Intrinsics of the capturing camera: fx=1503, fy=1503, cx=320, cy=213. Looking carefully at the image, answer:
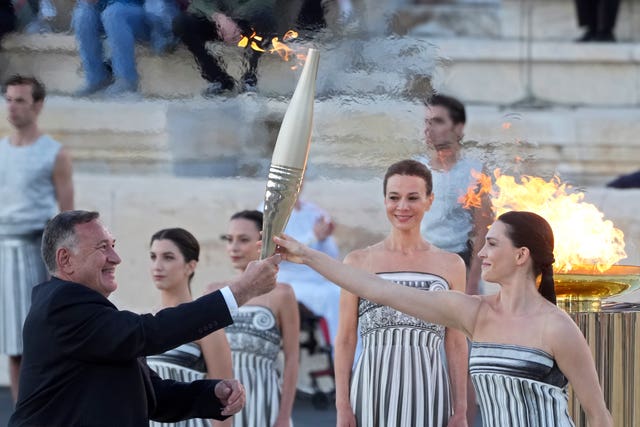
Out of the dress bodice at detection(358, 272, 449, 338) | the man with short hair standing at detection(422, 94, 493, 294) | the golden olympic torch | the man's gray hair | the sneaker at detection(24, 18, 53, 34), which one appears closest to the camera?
the man's gray hair

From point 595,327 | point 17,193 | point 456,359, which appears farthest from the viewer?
point 17,193

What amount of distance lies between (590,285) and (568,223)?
307 millimetres

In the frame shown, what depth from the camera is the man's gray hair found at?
475 centimetres

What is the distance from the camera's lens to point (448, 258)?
606 centimetres

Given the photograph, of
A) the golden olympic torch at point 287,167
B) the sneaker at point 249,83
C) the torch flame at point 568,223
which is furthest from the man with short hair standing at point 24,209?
the golden olympic torch at point 287,167

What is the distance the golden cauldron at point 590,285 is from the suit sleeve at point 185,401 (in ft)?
4.59

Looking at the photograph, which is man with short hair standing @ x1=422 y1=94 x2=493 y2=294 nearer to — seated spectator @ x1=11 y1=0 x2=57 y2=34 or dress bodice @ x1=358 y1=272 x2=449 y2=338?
dress bodice @ x1=358 y1=272 x2=449 y2=338

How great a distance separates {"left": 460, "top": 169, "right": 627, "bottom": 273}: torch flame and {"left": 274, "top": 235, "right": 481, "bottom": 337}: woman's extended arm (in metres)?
0.70

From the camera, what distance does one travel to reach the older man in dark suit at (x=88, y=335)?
456 centimetres

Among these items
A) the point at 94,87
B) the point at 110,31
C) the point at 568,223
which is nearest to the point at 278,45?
the point at 110,31

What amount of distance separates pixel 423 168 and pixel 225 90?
2410 millimetres

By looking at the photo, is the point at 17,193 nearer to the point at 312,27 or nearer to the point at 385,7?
the point at 312,27

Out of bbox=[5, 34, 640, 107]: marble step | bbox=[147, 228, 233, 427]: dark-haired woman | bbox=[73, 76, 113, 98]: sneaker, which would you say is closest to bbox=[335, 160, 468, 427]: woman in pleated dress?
bbox=[147, 228, 233, 427]: dark-haired woman

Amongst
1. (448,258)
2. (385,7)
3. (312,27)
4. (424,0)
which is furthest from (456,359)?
(424,0)
